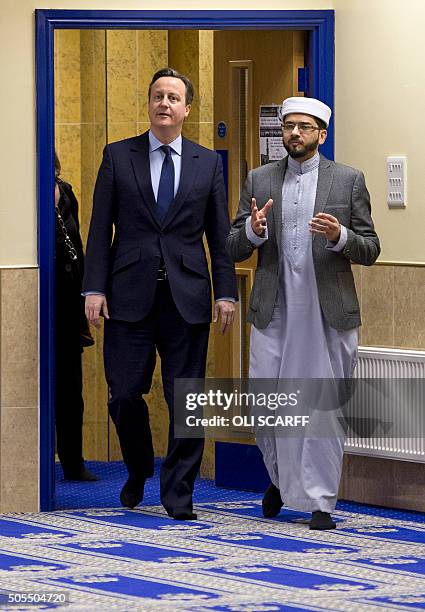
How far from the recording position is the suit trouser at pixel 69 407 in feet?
23.8

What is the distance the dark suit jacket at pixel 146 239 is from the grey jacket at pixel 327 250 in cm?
17

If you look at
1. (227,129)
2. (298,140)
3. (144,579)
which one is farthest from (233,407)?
(144,579)

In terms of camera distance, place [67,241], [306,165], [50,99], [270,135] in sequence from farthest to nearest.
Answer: [67,241] < [270,135] < [50,99] < [306,165]

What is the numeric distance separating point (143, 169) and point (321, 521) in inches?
58.7

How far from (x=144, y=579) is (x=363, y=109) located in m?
2.42

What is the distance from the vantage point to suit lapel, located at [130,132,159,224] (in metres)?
6.19

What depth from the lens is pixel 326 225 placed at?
5801 mm

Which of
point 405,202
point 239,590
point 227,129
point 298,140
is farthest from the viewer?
point 227,129

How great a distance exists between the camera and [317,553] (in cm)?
547

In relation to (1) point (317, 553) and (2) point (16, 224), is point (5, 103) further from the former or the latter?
(1) point (317, 553)

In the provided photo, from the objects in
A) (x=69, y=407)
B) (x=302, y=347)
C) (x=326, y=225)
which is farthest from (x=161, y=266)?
(x=69, y=407)

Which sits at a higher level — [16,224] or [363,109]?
[363,109]

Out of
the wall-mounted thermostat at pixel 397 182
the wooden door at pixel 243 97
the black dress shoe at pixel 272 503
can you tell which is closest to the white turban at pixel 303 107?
the wall-mounted thermostat at pixel 397 182

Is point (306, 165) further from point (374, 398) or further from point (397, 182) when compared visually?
point (374, 398)
